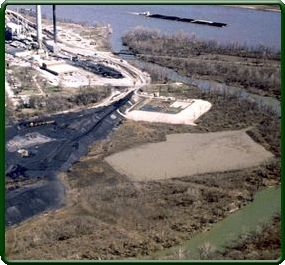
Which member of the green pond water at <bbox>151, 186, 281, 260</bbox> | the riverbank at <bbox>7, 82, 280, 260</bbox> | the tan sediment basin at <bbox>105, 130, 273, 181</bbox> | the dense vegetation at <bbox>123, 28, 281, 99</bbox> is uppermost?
the dense vegetation at <bbox>123, 28, 281, 99</bbox>

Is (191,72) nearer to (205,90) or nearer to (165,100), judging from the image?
(205,90)

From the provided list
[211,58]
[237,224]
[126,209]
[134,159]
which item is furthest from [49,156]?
[211,58]

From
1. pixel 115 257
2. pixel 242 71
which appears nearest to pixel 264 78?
pixel 242 71

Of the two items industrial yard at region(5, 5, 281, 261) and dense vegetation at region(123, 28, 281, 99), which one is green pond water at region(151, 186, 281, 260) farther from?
dense vegetation at region(123, 28, 281, 99)

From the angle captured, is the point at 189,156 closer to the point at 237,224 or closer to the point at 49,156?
the point at 237,224

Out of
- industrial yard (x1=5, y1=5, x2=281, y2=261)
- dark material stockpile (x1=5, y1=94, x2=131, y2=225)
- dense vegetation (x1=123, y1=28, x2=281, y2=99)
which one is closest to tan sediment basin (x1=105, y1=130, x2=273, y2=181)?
industrial yard (x1=5, y1=5, x2=281, y2=261)

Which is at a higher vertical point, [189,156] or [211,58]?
[211,58]
